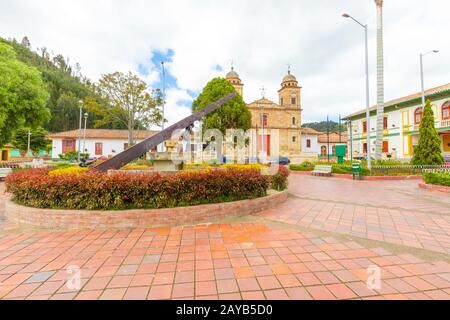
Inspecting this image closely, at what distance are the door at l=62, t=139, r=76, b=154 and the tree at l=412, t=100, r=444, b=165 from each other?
40.8 m

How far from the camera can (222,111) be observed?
755 inches

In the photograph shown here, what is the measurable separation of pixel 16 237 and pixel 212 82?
18.5 metres

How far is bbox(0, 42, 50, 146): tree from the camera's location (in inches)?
491

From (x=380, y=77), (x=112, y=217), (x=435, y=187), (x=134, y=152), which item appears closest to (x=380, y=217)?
(x=112, y=217)

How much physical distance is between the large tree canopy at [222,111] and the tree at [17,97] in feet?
38.3

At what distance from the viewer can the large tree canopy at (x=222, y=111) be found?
62.0 feet

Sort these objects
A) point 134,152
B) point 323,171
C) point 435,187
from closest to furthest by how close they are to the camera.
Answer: point 134,152 → point 435,187 → point 323,171

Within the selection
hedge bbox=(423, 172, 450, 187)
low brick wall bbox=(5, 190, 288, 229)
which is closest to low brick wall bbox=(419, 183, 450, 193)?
hedge bbox=(423, 172, 450, 187)

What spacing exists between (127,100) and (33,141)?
24528 mm

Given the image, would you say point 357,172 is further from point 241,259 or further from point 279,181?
point 241,259

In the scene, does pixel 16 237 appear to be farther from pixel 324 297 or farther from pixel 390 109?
pixel 390 109

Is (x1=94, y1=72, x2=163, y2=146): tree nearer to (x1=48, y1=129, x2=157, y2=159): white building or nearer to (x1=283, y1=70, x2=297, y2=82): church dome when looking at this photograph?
(x1=48, y1=129, x2=157, y2=159): white building

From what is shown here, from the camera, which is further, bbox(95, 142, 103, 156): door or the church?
the church
